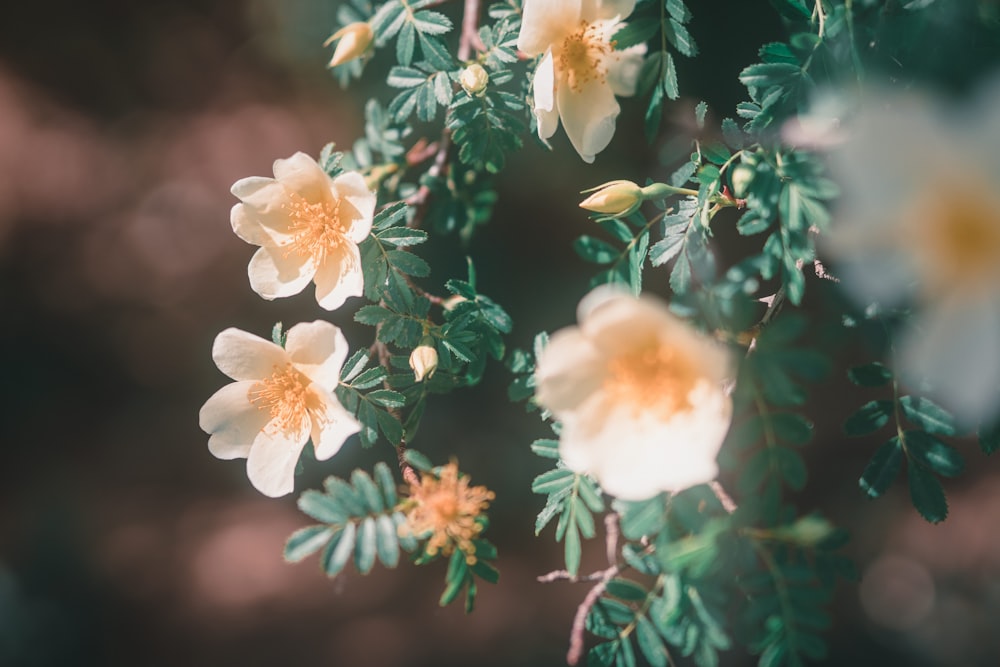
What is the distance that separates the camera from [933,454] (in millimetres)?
826

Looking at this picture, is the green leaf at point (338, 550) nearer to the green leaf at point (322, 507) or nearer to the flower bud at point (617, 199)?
the green leaf at point (322, 507)

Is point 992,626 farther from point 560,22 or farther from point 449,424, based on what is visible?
point 560,22

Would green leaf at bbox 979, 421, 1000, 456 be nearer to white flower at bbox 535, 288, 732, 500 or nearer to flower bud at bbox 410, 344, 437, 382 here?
white flower at bbox 535, 288, 732, 500

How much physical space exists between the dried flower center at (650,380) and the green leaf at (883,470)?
285mm

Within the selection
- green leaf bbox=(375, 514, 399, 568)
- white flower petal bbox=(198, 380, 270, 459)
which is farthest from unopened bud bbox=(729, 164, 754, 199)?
white flower petal bbox=(198, 380, 270, 459)

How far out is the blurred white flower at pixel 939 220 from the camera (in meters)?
0.65

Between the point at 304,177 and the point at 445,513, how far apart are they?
0.50 metres

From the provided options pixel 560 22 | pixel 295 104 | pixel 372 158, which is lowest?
pixel 295 104

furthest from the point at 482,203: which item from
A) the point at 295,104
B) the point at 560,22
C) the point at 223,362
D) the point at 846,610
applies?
the point at 846,610

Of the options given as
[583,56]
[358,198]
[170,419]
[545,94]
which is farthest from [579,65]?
[170,419]

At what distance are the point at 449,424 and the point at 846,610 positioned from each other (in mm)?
1215

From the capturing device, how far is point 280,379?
0.96 metres

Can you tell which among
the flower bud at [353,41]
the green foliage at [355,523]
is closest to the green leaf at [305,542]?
the green foliage at [355,523]

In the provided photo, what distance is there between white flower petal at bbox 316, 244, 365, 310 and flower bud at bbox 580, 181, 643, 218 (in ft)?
1.01
